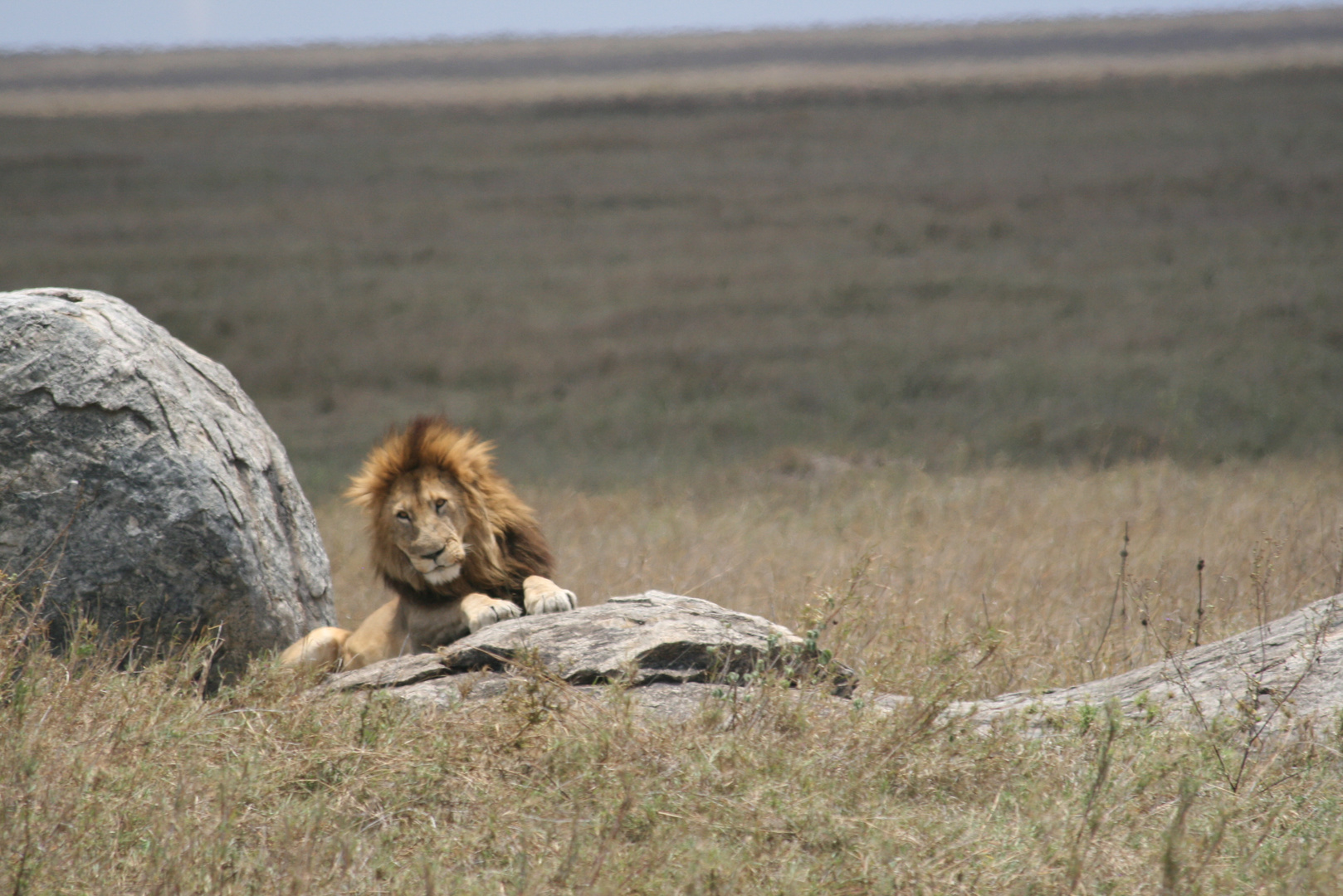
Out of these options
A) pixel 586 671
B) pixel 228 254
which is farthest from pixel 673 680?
pixel 228 254

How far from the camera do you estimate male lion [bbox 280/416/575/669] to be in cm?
470

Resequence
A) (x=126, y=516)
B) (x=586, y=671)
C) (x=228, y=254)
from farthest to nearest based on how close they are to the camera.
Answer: (x=228, y=254)
(x=126, y=516)
(x=586, y=671)

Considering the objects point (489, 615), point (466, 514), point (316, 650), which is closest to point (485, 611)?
point (489, 615)

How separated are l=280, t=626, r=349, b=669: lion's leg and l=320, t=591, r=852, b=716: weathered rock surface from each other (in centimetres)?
24

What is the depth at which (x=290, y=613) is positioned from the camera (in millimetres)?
5129

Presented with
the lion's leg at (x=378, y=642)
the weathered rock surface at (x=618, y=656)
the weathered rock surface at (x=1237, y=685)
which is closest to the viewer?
the weathered rock surface at (x=1237, y=685)

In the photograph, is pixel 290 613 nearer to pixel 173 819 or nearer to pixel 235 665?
pixel 235 665

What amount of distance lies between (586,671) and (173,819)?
1498 millimetres

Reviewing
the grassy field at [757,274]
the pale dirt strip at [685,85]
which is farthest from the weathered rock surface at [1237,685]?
the pale dirt strip at [685,85]

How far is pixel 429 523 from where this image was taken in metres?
4.64

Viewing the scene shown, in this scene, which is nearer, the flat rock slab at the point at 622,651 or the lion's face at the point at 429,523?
the flat rock slab at the point at 622,651

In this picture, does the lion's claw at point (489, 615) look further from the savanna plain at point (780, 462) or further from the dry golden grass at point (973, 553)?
the dry golden grass at point (973, 553)

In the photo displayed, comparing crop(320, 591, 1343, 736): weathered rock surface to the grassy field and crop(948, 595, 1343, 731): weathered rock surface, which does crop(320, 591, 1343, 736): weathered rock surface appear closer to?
crop(948, 595, 1343, 731): weathered rock surface

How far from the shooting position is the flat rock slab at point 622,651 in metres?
4.25
